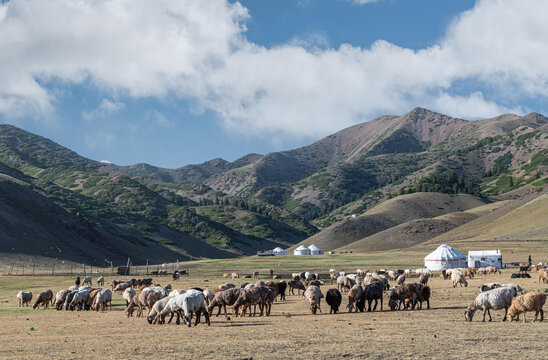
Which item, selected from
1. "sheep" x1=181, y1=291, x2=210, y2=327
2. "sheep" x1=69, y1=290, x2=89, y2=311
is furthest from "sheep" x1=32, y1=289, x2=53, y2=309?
"sheep" x1=181, y1=291, x2=210, y2=327

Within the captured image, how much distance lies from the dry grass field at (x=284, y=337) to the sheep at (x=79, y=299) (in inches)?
151

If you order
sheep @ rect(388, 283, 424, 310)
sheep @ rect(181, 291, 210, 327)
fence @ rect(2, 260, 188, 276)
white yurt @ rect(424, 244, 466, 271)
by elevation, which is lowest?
fence @ rect(2, 260, 188, 276)

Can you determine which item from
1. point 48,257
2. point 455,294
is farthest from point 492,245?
point 48,257

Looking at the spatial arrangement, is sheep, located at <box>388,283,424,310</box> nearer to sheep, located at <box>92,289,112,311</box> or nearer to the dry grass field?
the dry grass field

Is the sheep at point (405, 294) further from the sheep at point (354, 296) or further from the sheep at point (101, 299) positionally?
the sheep at point (101, 299)

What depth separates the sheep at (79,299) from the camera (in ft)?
121

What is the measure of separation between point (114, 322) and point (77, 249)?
130 meters

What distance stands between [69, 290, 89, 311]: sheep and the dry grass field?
3847mm

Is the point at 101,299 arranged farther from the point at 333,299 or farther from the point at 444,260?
the point at 444,260

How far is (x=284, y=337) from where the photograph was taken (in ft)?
72.6

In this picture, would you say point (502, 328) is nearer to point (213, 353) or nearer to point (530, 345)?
point (530, 345)

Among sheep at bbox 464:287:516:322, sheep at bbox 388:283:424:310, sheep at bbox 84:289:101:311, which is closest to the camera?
sheep at bbox 464:287:516:322

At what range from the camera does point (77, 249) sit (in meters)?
149

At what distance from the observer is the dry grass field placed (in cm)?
1819
